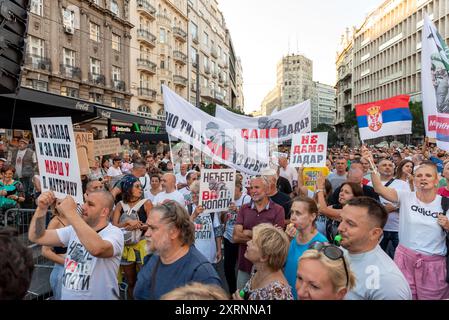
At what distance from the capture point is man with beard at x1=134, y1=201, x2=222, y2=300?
262cm

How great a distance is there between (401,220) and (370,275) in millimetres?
1884

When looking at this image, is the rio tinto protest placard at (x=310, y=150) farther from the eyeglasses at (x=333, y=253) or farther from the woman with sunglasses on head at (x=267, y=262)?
the eyeglasses at (x=333, y=253)

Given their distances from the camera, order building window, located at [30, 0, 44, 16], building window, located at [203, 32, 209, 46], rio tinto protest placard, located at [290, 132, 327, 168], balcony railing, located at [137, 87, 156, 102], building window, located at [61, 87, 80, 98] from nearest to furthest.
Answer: rio tinto protest placard, located at [290, 132, 327, 168] → building window, located at [30, 0, 44, 16] → building window, located at [61, 87, 80, 98] → balcony railing, located at [137, 87, 156, 102] → building window, located at [203, 32, 209, 46]

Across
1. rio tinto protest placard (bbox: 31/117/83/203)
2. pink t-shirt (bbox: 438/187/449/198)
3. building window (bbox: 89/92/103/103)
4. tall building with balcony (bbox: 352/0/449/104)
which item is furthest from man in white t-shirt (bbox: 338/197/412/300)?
tall building with balcony (bbox: 352/0/449/104)

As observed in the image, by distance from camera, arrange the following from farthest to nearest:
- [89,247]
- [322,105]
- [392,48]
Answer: [322,105] < [392,48] < [89,247]

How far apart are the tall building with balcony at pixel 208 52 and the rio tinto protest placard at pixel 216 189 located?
46.3 metres

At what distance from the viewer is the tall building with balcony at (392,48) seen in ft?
191

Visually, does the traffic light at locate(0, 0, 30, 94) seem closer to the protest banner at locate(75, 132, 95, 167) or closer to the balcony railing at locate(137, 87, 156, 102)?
the protest banner at locate(75, 132, 95, 167)

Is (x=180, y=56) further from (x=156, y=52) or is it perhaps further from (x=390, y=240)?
(x=390, y=240)

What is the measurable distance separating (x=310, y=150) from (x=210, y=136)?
1.85 m

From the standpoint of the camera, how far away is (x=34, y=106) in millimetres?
9391

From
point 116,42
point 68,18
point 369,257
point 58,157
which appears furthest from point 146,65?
point 369,257

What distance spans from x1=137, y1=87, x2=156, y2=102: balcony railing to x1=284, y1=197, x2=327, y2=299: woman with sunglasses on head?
1565 inches

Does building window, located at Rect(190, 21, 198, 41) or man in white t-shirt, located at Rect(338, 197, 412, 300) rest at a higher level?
building window, located at Rect(190, 21, 198, 41)
